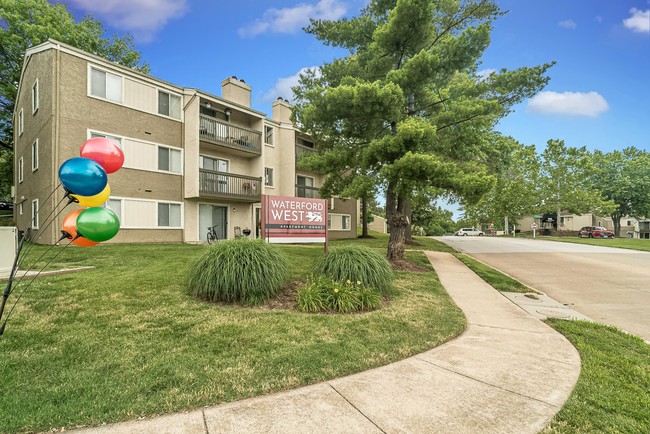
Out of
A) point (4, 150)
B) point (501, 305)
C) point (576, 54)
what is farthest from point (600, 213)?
point (4, 150)

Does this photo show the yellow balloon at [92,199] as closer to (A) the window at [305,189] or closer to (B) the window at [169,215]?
(B) the window at [169,215]

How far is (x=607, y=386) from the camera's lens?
2926 mm

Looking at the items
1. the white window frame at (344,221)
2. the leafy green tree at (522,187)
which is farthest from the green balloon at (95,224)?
the leafy green tree at (522,187)

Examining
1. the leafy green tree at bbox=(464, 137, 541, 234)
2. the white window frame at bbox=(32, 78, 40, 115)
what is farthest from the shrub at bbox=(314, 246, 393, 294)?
the leafy green tree at bbox=(464, 137, 541, 234)

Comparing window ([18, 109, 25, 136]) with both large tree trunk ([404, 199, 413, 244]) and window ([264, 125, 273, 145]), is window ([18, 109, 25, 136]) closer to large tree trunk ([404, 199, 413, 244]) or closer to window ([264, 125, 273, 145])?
window ([264, 125, 273, 145])

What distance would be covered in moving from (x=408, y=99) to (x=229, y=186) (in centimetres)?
1006

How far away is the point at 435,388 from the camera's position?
9.30ft

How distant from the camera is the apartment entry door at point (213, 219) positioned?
16.3 meters

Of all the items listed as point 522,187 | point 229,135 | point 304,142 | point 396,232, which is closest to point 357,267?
point 396,232

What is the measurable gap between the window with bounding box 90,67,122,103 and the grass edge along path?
16.8 meters

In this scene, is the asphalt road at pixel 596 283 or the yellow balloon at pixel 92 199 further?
the asphalt road at pixel 596 283

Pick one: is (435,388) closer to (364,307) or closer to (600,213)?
(364,307)

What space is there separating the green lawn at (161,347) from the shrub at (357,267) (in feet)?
2.05

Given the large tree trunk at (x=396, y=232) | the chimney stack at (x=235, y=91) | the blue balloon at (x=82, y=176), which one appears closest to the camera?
the blue balloon at (x=82, y=176)
